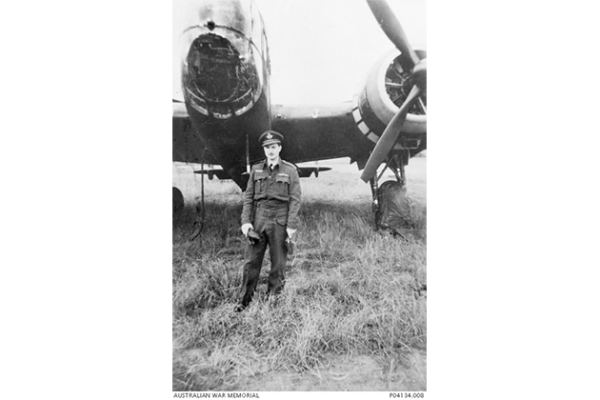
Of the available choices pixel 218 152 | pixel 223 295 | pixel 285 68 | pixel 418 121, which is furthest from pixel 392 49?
pixel 223 295

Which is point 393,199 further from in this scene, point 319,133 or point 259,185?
point 259,185

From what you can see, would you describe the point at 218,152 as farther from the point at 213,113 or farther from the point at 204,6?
the point at 204,6

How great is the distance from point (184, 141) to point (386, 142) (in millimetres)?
2441

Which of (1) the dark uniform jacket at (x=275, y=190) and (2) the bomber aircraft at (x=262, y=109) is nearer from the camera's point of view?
(2) the bomber aircraft at (x=262, y=109)

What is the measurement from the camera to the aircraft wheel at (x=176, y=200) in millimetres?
3313

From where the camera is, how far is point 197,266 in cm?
339

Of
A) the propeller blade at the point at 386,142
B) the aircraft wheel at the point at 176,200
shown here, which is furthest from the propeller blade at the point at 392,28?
the aircraft wheel at the point at 176,200

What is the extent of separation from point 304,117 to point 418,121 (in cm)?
142

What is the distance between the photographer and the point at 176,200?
334cm

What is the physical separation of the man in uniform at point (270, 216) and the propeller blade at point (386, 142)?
102 cm

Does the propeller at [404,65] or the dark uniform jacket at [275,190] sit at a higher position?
the propeller at [404,65]

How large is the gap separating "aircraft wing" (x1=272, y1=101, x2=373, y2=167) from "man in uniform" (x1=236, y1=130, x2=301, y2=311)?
1.24 feet

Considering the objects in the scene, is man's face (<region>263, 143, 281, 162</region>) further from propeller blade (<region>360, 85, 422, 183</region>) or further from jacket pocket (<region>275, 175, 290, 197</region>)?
propeller blade (<region>360, 85, 422, 183</region>)

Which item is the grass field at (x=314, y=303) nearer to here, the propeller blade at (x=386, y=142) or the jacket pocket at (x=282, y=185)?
the propeller blade at (x=386, y=142)
